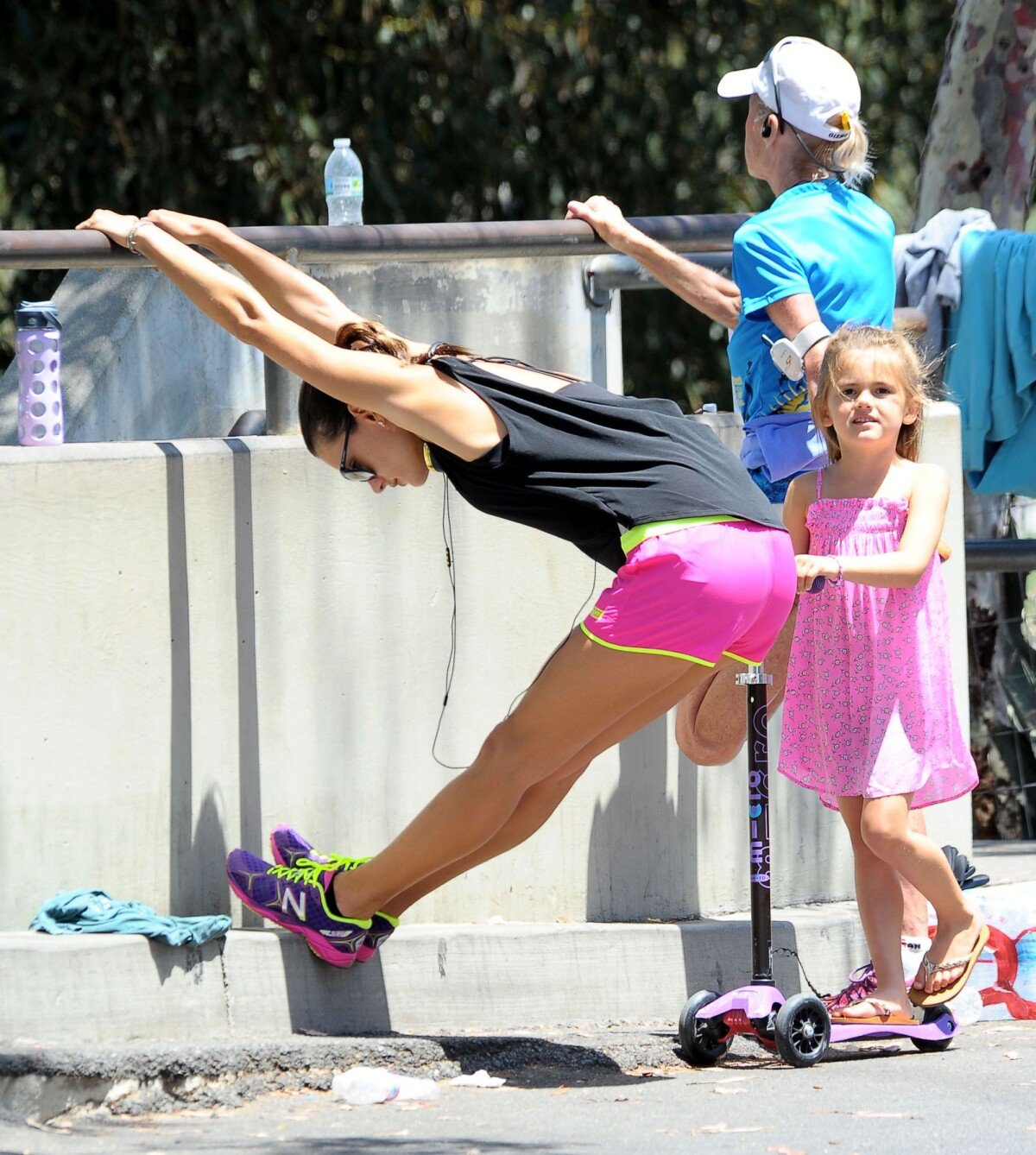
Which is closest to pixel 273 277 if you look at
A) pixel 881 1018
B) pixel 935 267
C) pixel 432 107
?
pixel 881 1018

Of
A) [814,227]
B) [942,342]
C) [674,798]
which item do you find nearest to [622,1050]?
[674,798]

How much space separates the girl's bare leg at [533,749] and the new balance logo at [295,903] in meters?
0.08

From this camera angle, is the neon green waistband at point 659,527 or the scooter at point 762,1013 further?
the scooter at point 762,1013

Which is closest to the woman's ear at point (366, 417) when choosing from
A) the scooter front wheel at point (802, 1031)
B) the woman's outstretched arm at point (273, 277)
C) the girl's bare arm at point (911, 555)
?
the woman's outstretched arm at point (273, 277)

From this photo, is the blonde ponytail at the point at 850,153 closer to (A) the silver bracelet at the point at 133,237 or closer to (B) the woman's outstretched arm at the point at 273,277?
(B) the woman's outstretched arm at the point at 273,277

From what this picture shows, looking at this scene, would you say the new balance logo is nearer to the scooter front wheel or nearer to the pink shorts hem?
the pink shorts hem

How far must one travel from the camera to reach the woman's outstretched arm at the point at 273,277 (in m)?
4.23

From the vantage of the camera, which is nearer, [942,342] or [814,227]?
[814,227]

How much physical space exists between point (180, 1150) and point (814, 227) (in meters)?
2.48

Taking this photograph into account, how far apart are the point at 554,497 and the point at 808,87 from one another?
4.11ft

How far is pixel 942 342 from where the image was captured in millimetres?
5938

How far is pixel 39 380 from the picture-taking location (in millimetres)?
4352

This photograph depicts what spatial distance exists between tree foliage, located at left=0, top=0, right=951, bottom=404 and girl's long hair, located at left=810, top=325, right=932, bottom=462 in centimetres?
809

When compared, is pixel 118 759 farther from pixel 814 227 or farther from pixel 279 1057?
pixel 814 227
